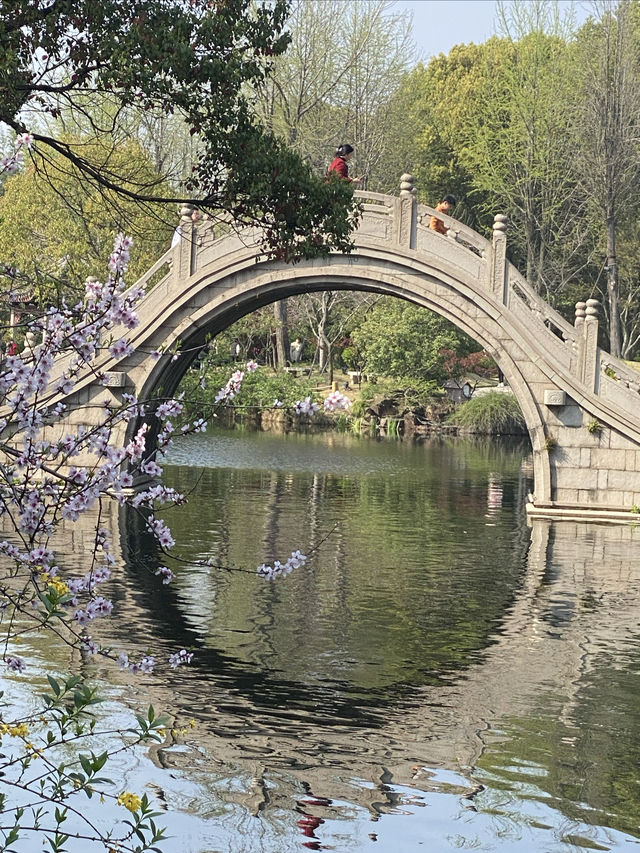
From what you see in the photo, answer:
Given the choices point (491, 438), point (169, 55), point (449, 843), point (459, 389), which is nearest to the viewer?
point (449, 843)

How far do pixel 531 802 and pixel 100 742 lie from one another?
3.68m

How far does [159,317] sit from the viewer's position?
25906 mm

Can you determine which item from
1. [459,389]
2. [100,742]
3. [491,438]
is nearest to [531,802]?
[100,742]

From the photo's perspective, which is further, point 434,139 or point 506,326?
point 434,139

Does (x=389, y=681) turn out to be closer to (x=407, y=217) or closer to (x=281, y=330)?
(x=407, y=217)

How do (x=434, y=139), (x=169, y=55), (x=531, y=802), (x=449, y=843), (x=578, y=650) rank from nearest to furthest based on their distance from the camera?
(x=449, y=843), (x=531, y=802), (x=169, y=55), (x=578, y=650), (x=434, y=139)

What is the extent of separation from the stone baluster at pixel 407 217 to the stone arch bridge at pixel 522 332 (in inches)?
0.8

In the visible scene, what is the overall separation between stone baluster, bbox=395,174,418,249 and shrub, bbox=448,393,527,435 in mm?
21687

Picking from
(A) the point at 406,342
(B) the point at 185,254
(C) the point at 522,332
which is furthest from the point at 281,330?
(C) the point at 522,332

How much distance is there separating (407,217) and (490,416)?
2206cm

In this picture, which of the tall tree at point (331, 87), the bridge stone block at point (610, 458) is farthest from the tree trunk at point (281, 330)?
the bridge stone block at point (610, 458)

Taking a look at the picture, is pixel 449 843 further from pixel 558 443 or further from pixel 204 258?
pixel 204 258

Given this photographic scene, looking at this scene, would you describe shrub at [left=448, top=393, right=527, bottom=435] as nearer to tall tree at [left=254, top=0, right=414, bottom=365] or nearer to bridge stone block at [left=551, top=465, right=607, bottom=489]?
tall tree at [left=254, top=0, right=414, bottom=365]

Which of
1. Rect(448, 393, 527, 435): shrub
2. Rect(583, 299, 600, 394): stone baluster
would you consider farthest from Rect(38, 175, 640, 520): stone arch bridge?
Rect(448, 393, 527, 435): shrub
